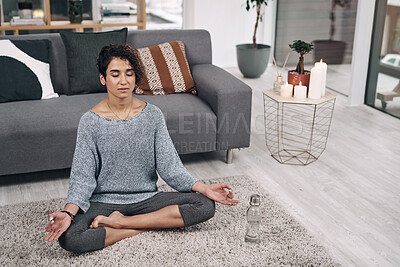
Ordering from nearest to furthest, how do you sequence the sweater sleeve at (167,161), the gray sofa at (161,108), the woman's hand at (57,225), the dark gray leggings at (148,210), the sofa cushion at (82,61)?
the woman's hand at (57,225)
the dark gray leggings at (148,210)
the sweater sleeve at (167,161)
the gray sofa at (161,108)
the sofa cushion at (82,61)

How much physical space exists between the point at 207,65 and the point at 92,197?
5.36 feet

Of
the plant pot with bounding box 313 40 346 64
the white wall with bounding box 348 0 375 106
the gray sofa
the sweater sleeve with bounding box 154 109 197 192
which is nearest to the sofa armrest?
the gray sofa

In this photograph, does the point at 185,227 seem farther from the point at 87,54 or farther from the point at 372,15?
the point at 372,15

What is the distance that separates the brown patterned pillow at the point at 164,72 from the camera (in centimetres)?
330

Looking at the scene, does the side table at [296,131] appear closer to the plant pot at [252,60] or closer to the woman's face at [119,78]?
the plant pot at [252,60]

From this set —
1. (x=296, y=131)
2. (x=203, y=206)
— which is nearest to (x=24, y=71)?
(x=203, y=206)

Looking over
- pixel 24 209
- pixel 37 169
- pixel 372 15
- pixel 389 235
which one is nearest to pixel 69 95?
pixel 37 169

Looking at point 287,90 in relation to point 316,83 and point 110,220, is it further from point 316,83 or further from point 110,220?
point 110,220

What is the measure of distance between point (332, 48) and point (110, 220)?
3.48m

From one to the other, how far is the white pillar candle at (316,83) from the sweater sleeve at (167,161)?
1.14m

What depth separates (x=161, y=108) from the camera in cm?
304

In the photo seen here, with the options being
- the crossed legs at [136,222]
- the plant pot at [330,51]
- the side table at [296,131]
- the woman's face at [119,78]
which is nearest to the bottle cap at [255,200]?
the crossed legs at [136,222]

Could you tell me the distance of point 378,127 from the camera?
3.96 metres

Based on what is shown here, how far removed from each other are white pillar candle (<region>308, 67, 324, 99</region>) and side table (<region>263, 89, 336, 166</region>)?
0.04 metres
